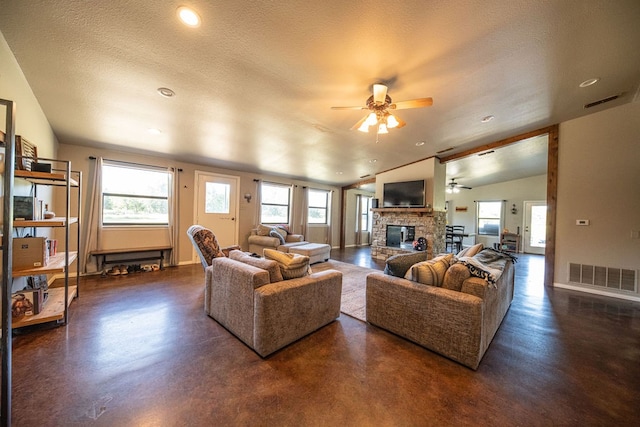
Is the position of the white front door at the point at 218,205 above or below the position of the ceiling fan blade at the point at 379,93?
below

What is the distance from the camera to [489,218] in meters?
8.75

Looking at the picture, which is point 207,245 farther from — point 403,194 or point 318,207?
point 318,207

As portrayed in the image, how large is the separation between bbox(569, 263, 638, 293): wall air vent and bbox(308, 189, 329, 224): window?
5.88 metres

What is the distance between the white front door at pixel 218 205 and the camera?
535 centimetres

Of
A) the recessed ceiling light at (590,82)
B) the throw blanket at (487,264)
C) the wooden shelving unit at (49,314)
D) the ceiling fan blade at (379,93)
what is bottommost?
the wooden shelving unit at (49,314)

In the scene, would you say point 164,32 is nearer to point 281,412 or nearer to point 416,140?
point 281,412

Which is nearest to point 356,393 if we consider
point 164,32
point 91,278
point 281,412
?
point 281,412

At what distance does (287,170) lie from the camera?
614 cm

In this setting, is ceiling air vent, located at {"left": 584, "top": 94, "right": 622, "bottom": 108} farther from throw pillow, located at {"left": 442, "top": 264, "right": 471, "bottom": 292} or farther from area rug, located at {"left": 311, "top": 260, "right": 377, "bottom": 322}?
area rug, located at {"left": 311, "top": 260, "right": 377, "bottom": 322}

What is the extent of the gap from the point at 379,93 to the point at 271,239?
13.2 feet

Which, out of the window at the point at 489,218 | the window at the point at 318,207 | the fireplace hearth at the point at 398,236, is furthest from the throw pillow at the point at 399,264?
the window at the point at 489,218

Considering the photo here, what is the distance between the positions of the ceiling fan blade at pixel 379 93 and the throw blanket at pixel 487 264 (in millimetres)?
1809

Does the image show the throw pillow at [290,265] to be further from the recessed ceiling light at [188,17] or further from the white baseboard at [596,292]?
the white baseboard at [596,292]

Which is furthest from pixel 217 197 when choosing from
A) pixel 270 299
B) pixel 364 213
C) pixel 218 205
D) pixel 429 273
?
pixel 364 213
